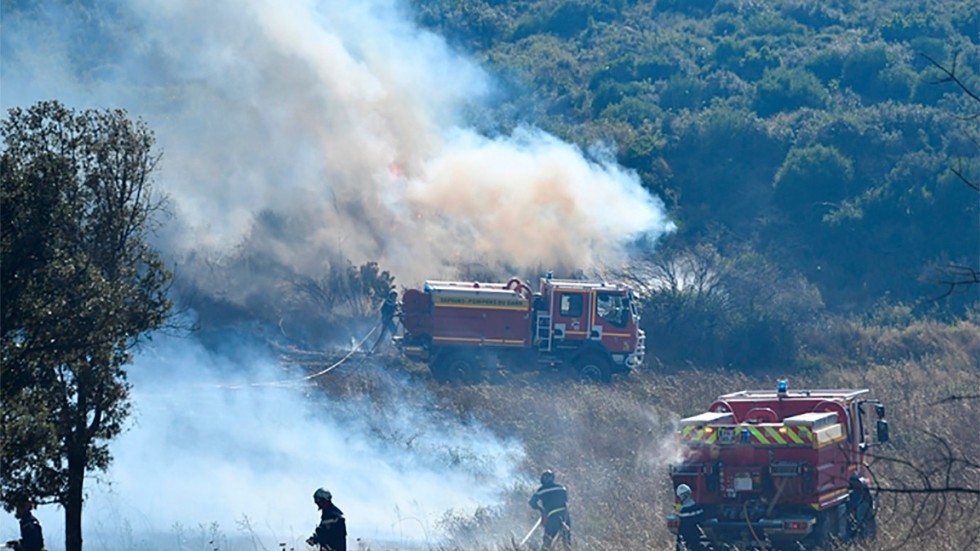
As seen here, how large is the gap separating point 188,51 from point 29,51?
48.2 ft

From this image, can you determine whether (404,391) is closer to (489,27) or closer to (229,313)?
(229,313)

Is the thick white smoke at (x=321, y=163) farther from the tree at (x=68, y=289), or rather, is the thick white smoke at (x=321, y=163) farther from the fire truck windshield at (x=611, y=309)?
the tree at (x=68, y=289)

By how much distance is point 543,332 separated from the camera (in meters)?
33.0

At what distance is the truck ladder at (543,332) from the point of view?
32969mm

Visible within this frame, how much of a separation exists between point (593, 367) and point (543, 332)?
5.31 ft

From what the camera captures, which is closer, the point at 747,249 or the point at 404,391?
Result: the point at 404,391

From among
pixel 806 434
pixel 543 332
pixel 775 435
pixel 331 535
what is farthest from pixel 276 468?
pixel 543 332

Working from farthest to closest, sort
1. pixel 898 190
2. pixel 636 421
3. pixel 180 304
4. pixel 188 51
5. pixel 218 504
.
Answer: pixel 898 190 < pixel 188 51 < pixel 180 304 < pixel 636 421 < pixel 218 504

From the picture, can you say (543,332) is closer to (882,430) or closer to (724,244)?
(882,430)

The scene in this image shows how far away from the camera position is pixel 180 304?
1490 inches

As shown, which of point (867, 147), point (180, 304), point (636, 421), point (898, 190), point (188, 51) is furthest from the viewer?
point (867, 147)

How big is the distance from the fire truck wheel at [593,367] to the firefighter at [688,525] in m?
18.0

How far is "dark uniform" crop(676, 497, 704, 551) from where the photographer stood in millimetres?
14719

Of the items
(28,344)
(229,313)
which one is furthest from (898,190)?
(28,344)
